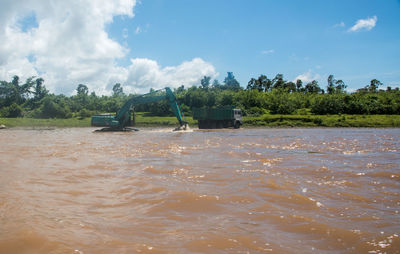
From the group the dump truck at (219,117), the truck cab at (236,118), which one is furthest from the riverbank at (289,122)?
the dump truck at (219,117)

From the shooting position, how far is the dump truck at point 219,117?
38128 millimetres

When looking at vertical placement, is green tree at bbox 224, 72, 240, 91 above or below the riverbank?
above

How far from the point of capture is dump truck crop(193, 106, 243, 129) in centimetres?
3813

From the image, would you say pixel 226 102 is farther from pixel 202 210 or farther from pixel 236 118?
pixel 202 210

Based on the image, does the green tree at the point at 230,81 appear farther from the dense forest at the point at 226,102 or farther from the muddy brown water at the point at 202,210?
the muddy brown water at the point at 202,210

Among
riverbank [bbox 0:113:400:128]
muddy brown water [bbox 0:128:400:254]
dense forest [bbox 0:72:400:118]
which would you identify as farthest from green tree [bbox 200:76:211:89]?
muddy brown water [bbox 0:128:400:254]

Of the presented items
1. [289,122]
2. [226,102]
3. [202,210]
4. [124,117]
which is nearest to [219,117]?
[289,122]

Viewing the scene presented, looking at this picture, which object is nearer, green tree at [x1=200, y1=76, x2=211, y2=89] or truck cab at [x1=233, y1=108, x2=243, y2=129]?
truck cab at [x1=233, y1=108, x2=243, y2=129]

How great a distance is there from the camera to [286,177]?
683cm

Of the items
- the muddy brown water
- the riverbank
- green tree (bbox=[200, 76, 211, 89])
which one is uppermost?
green tree (bbox=[200, 76, 211, 89])

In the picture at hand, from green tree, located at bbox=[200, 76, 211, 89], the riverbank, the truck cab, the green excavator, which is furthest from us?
green tree, located at bbox=[200, 76, 211, 89]

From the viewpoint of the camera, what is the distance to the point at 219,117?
38812mm

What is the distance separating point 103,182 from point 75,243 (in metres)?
3.39

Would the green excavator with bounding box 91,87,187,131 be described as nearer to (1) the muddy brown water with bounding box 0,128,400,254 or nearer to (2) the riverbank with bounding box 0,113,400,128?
(2) the riverbank with bounding box 0,113,400,128
